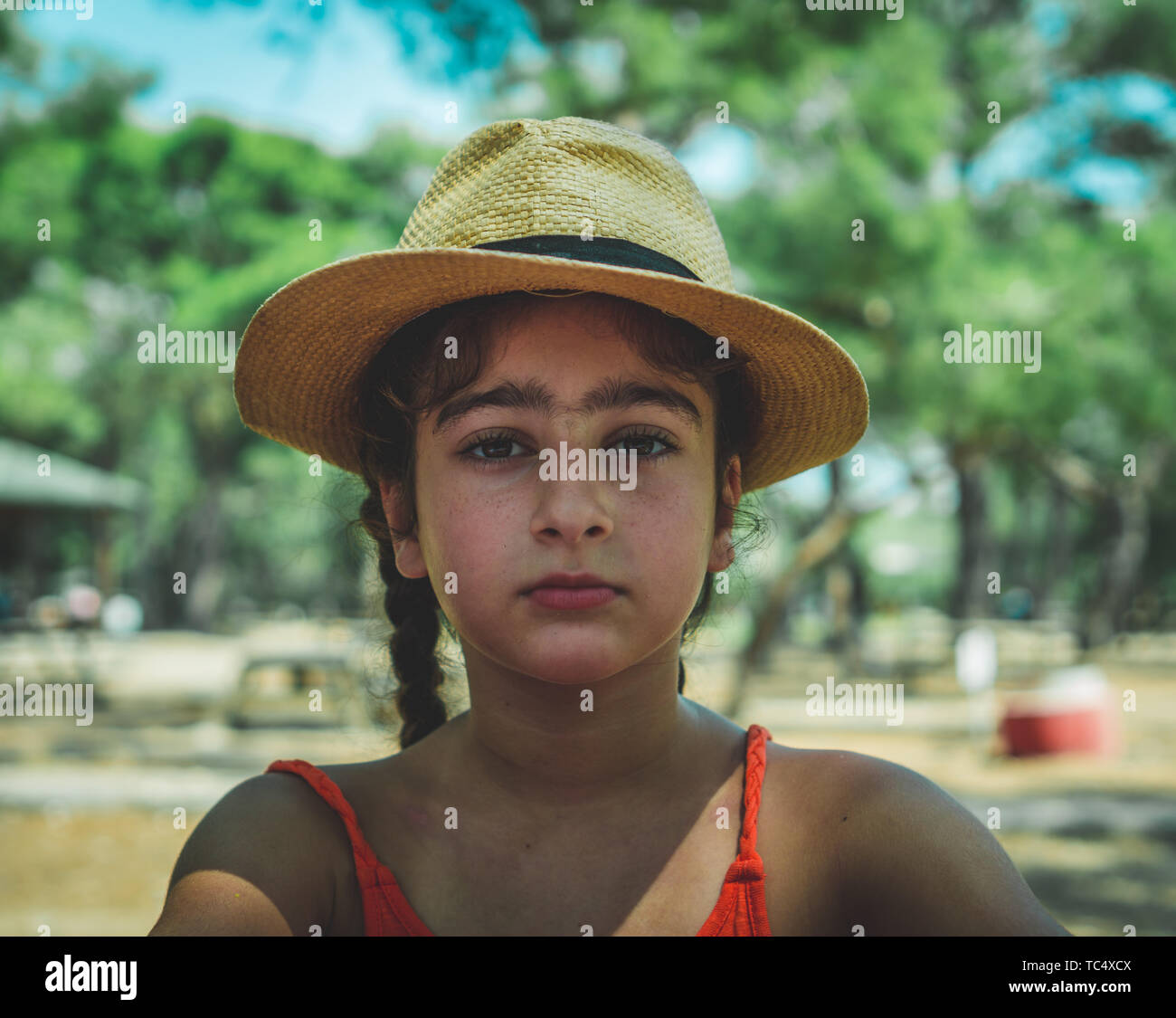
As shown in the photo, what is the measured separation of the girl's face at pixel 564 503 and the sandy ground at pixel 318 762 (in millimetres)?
910

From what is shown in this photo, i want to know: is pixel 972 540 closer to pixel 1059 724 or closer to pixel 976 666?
pixel 976 666

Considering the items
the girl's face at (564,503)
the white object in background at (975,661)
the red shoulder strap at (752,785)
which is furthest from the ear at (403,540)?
the white object in background at (975,661)

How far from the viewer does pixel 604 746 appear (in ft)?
5.24

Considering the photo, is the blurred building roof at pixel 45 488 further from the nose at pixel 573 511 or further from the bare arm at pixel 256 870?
the nose at pixel 573 511

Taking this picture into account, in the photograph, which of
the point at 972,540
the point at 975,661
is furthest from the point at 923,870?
the point at 972,540

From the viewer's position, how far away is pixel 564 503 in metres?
1.36

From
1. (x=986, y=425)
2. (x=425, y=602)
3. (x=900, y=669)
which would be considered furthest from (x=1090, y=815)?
(x=900, y=669)

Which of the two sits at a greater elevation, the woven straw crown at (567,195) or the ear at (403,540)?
the woven straw crown at (567,195)

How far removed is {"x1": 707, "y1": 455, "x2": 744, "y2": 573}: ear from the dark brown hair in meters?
0.02

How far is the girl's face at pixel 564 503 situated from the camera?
1.38 meters

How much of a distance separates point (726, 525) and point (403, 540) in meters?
0.52

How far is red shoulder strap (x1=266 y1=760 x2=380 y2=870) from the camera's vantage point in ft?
4.99

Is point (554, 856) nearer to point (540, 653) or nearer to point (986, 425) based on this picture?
point (540, 653)
